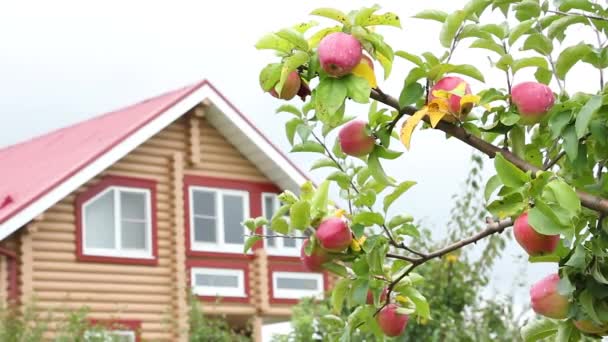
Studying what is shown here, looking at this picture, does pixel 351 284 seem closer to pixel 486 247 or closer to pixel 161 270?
pixel 486 247

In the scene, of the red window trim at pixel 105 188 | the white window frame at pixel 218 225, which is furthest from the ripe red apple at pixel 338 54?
the white window frame at pixel 218 225

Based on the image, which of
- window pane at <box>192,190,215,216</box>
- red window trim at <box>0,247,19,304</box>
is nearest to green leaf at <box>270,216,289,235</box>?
red window trim at <box>0,247,19,304</box>

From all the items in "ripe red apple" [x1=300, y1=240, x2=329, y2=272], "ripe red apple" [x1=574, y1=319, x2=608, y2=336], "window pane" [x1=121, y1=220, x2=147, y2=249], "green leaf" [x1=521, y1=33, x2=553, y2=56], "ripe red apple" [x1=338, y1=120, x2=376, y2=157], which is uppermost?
"window pane" [x1=121, y1=220, x2=147, y2=249]

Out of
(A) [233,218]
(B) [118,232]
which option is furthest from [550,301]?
(A) [233,218]

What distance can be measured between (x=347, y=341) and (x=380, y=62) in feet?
2.65

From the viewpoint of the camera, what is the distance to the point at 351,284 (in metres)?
3.01

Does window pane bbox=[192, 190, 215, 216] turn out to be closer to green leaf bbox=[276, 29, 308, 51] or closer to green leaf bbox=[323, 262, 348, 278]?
green leaf bbox=[323, 262, 348, 278]

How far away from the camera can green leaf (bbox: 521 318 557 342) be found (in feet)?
9.40

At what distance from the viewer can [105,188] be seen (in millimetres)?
19438

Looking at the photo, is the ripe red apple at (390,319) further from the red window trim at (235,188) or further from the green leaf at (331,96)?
the red window trim at (235,188)

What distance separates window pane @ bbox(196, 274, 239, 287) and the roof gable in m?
2.01

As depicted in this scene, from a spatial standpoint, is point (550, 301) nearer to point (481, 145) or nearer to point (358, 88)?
point (481, 145)

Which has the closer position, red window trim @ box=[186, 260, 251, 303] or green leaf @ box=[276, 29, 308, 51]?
green leaf @ box=[276, 29, 308, 51]

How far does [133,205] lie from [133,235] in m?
0.53
